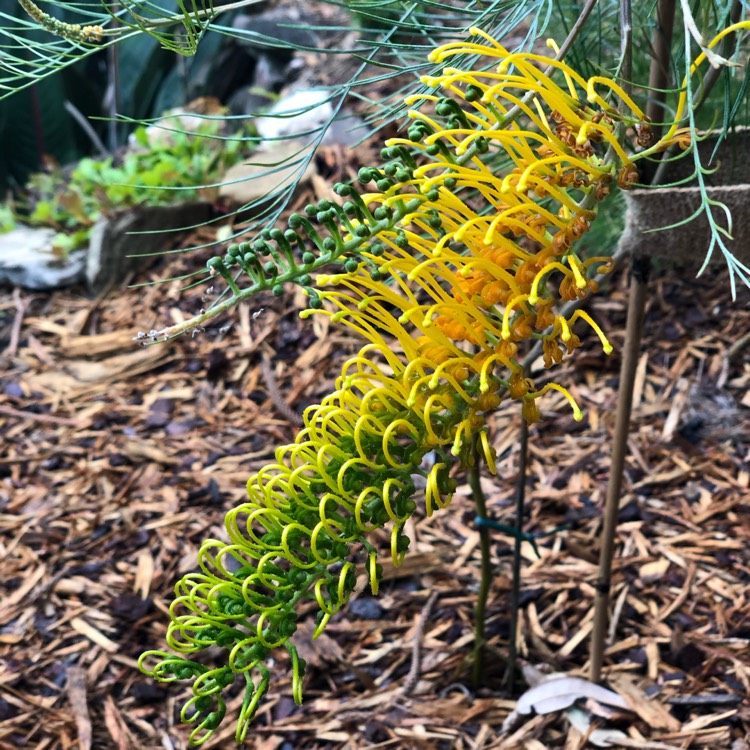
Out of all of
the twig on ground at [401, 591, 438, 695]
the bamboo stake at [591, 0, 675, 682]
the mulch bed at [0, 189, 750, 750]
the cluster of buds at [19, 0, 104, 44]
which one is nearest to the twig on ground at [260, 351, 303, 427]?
the mulch bed at [0, 189, 750, 750]

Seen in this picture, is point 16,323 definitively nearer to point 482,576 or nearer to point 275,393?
point 275,393

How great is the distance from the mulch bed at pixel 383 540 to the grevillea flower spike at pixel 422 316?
18.4 inches

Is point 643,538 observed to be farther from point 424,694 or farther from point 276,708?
point 276,708

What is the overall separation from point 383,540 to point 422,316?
3.13 feet

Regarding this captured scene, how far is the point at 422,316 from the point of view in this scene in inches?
20.4

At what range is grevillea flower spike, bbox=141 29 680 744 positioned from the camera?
0.45m

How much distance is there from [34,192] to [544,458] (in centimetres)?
227

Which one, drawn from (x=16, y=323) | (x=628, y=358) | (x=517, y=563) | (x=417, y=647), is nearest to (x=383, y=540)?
(x=417, y=647)

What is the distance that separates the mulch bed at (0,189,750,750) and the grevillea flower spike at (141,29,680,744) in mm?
466

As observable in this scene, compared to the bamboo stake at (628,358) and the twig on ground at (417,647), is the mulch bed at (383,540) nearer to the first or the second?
the twig on ground at (417,647)

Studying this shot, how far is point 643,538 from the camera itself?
52.1 inches

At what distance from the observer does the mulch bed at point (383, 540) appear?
3.74 ft

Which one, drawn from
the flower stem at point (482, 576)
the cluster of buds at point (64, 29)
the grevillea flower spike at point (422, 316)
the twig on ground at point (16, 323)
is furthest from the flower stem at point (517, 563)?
the twig on ground at point (16, 323)

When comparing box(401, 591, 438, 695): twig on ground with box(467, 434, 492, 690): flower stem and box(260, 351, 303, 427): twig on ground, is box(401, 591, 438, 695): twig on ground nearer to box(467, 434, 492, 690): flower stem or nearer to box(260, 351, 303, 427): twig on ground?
box(467, 434, 492, 690): flower stem
